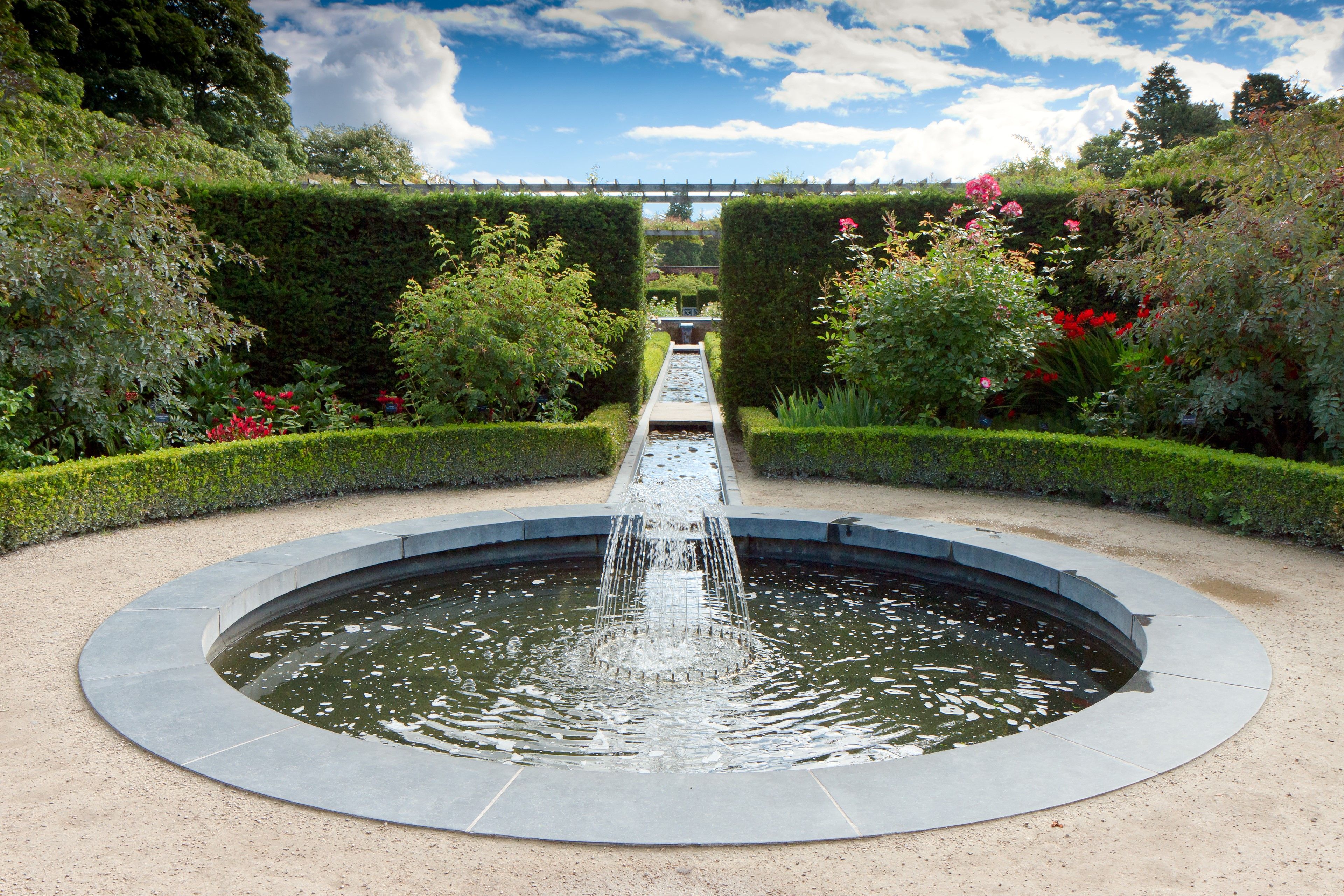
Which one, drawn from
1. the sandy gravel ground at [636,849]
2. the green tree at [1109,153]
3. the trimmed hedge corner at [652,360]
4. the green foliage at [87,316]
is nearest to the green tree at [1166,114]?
the green tree at [1109,153]

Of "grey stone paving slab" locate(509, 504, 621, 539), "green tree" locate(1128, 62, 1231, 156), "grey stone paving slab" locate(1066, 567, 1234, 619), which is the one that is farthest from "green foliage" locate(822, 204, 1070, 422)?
"green tree" locate(1128, 62, 1231, 156)

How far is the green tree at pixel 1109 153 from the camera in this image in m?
41.5

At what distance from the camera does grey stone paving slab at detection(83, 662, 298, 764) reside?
2.95 m

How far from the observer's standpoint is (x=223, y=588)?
4617 mm

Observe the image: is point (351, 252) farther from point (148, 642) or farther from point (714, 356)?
point (714, 356)

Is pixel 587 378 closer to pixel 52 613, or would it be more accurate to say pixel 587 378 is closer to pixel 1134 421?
pixel 1134 421

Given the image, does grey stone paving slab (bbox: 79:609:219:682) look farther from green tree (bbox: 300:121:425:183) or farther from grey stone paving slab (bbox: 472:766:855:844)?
green tree (bbox: 300:121:425:183)

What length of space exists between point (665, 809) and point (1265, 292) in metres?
6.66

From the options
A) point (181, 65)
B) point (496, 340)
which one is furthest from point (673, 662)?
point (181, 65)

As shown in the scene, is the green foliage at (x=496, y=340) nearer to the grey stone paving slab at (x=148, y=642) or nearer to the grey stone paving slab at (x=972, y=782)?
the grey stone paving slab at (x=148, y=642)

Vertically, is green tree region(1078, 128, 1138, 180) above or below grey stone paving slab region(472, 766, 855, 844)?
above

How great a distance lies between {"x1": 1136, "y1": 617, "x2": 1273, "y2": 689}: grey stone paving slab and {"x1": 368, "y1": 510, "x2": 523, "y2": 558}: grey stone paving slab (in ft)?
12.8

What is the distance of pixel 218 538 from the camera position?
607 centimetres

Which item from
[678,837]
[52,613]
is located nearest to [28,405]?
[52,613]
